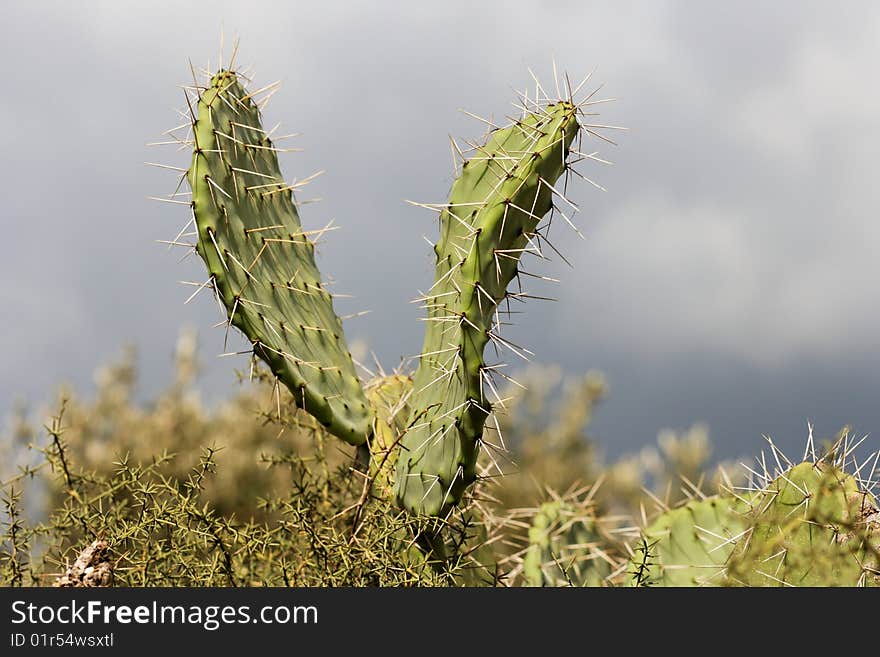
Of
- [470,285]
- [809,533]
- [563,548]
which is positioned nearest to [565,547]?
[563,548]

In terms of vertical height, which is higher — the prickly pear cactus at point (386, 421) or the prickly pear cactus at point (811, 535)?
the prickly pear cactus at point (386, 421)

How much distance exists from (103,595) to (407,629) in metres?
0.48

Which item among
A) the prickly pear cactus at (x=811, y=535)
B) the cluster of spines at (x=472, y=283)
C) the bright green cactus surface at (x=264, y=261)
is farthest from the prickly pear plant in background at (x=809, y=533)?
the bright green cactus surface at (x=264, y=261)

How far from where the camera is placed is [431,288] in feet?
5.84

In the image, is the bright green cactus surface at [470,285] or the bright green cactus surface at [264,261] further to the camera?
the bright green cactus surface at [264,261]

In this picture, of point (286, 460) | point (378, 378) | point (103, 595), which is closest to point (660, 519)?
point (378, 378)

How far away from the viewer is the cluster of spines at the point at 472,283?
5.30 feet

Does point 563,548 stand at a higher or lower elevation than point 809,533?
higher

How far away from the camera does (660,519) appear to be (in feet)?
7.25

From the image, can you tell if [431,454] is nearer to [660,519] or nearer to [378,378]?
[378,378]

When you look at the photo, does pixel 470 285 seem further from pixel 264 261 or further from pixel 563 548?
pixel 563 548

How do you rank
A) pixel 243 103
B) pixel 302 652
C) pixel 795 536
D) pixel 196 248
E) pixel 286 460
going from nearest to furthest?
pixel 302 652 → pixel 795 536 → pixel 196 248 → pixel 243 103 → pixel 286 460

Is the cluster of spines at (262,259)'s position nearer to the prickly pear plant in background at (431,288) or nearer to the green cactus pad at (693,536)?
the prickly pear plant in background at (431,288)

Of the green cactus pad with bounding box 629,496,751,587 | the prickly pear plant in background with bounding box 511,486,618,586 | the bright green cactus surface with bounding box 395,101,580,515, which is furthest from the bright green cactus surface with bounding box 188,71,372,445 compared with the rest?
the green cactus pad with bounding box 629,496,751,587
